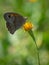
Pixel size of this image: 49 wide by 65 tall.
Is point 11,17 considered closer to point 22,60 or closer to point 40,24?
point 22,60

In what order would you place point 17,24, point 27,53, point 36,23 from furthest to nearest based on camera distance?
point 36,23 → point 27,53 → point 17,24

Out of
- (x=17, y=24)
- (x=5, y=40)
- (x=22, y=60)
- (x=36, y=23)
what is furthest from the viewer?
(x=36, y=23)

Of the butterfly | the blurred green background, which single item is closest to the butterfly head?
the butterfly

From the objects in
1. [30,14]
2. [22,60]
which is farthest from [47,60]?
[30,14]

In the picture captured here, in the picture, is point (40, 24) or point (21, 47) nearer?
point (21, 47)

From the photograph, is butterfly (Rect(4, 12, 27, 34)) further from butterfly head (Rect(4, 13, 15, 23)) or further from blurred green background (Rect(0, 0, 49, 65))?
blurred green background (Rect(0, 0, 49, 65))

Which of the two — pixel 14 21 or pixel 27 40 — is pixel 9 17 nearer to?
pixel 14 21

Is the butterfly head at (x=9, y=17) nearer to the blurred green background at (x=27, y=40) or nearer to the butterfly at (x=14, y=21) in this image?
the butterfly at (x=14, y=21)

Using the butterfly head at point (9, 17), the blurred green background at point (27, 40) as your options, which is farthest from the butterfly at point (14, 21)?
the blurred green background at point (27, 40)
